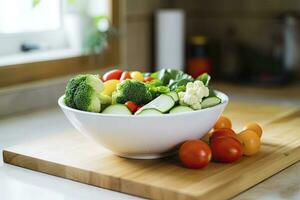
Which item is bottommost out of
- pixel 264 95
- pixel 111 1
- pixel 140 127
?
pixel 264 95

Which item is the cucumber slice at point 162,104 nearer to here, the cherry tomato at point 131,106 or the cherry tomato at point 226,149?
the cherry tomato at point 131,106

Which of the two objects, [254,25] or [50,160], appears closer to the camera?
[50,160]

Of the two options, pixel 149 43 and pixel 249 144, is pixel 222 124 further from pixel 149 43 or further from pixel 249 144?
pixel 149 43

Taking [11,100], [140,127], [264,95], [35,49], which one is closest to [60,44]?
[35,49]

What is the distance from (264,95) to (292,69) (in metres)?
0.32

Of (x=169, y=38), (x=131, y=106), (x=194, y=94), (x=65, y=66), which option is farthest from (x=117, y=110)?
(x=169, y=38)

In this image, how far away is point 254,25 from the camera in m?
2.44

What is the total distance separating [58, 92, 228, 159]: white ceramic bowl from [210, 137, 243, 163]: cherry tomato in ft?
0.12

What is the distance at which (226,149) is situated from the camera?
1.16 meters

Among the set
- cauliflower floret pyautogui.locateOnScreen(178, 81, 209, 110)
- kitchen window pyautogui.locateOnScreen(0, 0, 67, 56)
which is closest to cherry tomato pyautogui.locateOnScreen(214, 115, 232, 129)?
cauliflower floret pyautogui.locateOnScreen(178, 81, 209, 110)

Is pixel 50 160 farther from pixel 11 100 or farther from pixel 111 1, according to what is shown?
pixel 111 1

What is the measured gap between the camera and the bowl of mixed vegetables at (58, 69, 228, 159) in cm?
111

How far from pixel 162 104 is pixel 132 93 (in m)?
0.07

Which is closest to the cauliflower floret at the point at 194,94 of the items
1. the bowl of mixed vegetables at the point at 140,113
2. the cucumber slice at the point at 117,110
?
the bowl of mixed vegetables at the point at 140,113
